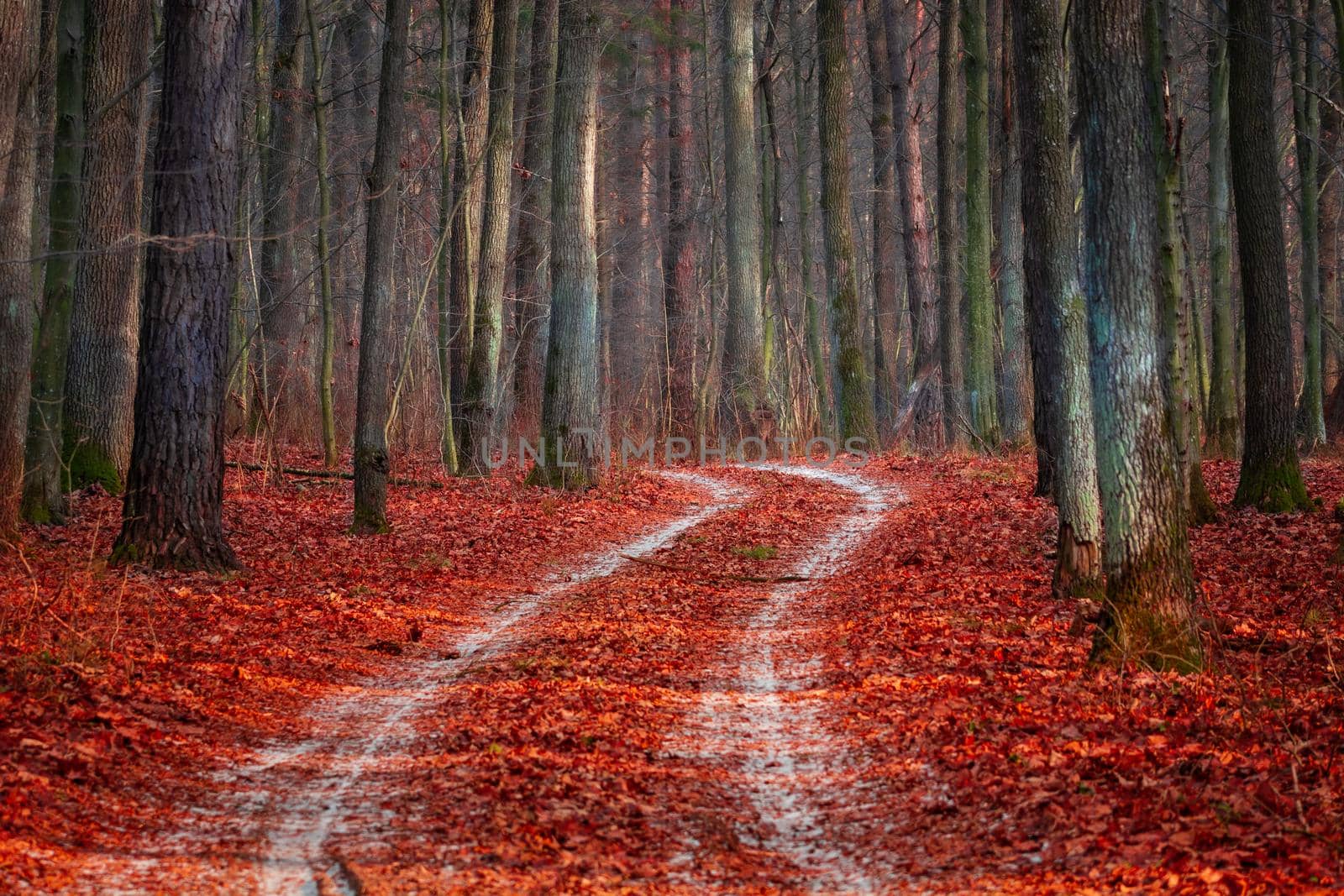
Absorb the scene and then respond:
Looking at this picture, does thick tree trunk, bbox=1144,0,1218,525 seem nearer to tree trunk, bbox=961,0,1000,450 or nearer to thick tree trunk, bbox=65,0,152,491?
thick tree trunk, bbox=65,0,152,491

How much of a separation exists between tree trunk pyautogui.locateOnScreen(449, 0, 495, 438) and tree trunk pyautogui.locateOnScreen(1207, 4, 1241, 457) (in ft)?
39.7

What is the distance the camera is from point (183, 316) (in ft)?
34.7

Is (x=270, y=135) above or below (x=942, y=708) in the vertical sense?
above

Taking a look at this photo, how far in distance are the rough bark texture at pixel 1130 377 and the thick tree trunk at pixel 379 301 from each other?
8.82m

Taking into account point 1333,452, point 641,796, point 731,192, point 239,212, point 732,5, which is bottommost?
point 641,796

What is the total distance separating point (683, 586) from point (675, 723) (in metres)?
4.49

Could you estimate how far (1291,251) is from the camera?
110ft

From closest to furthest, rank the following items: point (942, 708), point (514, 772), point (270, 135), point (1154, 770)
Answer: point (1154, 770), point (514, 772), point (942, 708), point (270, 135)

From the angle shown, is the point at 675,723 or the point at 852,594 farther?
the point at 852,594

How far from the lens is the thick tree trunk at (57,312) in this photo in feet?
40.0

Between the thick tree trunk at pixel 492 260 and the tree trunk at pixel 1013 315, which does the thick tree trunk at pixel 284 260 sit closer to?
the thick tree trunk at pixel 492 260

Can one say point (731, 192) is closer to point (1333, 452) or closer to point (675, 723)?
point (1333, 452)

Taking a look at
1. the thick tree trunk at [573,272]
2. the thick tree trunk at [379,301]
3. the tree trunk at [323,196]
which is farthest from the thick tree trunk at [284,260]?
the thick tree trunk at [379,301]

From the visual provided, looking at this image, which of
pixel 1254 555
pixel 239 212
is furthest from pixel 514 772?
pixel 239 212
